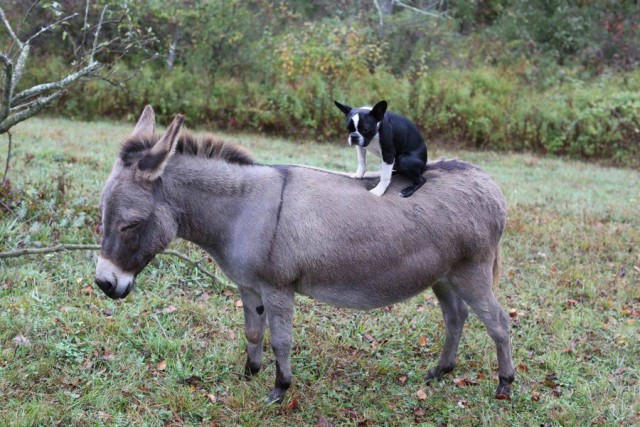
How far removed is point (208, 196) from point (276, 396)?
155cm

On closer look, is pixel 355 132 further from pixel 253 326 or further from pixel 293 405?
pixel 293 405

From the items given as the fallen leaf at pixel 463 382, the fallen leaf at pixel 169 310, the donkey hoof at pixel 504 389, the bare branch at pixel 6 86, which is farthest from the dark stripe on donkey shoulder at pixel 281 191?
the bare branch at pixel 6 86

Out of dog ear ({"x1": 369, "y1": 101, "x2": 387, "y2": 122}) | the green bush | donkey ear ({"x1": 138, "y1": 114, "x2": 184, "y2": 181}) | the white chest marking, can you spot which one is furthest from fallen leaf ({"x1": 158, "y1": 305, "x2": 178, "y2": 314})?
the green bush

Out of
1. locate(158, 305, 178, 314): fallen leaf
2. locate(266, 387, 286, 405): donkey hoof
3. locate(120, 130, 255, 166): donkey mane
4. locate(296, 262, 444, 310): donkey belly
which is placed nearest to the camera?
locate(120, 130, 255, 166): donkey mane

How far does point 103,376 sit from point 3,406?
716 mm

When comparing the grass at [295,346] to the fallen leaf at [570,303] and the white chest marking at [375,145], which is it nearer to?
the fallen leaf at [570,303]

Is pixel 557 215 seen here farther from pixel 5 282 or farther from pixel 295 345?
pixel 5 282

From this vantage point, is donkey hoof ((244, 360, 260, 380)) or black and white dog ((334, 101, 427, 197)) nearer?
black and white dog ((334, 101, 427, 197))

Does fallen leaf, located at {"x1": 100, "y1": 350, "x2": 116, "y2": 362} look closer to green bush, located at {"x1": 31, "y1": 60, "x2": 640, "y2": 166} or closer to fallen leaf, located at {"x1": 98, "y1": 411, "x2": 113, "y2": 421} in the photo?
fallen leaf, located at {"x1": 98, "y1": 411, "x2": 113, "y2": 421}

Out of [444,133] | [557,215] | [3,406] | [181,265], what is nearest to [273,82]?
[444,133]

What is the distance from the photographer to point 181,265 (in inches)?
241

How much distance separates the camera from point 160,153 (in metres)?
3.59

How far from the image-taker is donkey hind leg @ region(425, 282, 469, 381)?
15.6 feet

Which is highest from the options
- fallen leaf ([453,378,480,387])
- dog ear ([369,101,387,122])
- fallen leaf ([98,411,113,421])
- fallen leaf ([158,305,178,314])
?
dog ear ([369,101,387,122])
